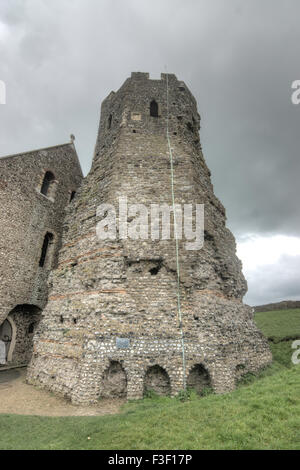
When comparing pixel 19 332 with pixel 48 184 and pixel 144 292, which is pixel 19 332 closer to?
pixel 144 292

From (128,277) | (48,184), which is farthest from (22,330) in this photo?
(48,184)

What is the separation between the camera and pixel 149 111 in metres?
13.1

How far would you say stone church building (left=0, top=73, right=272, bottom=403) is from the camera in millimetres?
7879

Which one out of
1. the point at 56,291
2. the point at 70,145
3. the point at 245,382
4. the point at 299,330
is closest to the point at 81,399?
the point at 56,291

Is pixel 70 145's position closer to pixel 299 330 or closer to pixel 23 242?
pixel 23 242

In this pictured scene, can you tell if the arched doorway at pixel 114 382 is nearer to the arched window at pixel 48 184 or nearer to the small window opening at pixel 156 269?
the small window opening at pixel 156 269

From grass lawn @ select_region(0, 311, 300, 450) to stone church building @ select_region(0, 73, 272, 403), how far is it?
1407 mm

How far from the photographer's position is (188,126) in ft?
43.7

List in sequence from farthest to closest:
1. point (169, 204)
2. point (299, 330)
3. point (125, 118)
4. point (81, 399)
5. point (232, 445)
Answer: point (299, 330), point (125, 118), point (169, 204), point (81, 399), point (232, 445)

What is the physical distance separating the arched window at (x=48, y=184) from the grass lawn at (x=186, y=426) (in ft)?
40.7

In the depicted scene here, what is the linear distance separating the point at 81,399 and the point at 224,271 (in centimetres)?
685

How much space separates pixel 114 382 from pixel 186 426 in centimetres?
335

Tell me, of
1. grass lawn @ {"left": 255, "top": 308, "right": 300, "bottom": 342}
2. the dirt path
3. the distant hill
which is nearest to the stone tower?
the dirt path

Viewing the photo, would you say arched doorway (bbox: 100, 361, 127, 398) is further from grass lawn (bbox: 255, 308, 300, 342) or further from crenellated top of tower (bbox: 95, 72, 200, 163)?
grass lawn (bbox: 255, 308, 300, 342)
